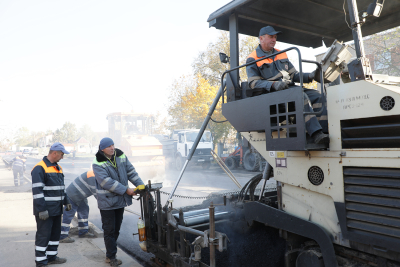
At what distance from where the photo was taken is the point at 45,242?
4.04 meters

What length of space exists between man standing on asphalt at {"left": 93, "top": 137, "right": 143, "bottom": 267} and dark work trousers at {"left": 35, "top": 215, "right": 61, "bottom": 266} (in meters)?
0.78

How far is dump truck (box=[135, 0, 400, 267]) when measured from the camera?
1.99 m

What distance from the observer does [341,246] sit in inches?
91.4

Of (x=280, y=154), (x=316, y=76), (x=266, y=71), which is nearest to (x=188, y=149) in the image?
(x=266, y=71)

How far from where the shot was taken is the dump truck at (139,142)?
13414mm

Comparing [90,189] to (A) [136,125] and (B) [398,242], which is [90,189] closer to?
(B) [398,242]

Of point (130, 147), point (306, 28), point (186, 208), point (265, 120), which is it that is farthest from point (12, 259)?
point (130, 147)

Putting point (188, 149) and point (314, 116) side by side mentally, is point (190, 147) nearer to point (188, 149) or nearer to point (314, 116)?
point (188, 149)

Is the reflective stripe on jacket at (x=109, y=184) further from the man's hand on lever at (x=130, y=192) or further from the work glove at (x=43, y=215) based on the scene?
the work glove at (x=43, y=215)

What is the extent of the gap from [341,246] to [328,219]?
0.24 meters

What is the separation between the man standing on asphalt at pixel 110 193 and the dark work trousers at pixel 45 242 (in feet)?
2.56

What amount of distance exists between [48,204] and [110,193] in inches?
36.7

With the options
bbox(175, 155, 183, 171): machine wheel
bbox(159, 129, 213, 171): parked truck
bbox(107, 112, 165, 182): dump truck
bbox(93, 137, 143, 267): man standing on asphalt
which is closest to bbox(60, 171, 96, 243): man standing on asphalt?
bbox(93, 137, 143, 267): man standing on asphalt

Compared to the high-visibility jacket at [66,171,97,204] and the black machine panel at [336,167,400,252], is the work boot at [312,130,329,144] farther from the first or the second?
the high-visibility jacket at [66,171,97,204]
